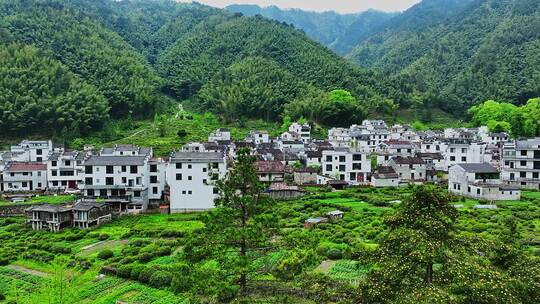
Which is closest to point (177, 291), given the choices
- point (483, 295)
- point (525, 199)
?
Result: point (483, 295)

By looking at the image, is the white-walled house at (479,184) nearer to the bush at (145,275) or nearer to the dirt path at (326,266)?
the dirt path at (326,266)

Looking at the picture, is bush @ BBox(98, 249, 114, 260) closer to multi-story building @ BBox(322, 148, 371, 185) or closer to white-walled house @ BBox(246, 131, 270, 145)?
multi-story building @ BBox(322, 148, 371, 185)

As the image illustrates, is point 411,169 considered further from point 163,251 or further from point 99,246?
point 99,246

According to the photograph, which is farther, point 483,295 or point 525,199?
point 525,199

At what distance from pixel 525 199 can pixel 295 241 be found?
40641 millimetres

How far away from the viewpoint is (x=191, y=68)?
5655 inches

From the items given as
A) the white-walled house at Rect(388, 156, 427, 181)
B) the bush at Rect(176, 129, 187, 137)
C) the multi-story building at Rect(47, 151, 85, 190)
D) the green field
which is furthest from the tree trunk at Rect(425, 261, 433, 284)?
the bush at Rect(176, 129, 187, 137)

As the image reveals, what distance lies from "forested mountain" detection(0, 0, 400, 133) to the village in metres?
29.1

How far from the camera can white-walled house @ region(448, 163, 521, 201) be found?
52.6m

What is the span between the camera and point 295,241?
67.6 ft

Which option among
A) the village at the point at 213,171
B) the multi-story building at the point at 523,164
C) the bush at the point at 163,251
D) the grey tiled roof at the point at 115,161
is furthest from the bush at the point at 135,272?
the multi-story building at the point at 523,164

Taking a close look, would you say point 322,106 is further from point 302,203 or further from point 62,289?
point 62,289

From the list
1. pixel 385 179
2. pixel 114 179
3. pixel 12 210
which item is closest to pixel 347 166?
pixel 385 179

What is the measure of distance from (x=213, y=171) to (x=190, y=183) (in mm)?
7943
